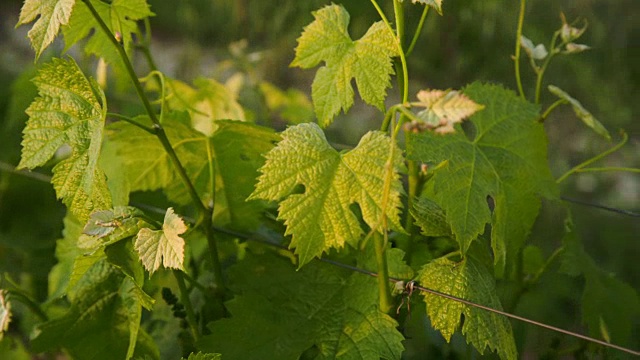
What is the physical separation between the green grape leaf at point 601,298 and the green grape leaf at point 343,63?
0.35 meters

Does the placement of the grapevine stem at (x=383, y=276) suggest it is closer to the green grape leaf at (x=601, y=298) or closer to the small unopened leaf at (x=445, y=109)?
the small unopened leaf at (x=445, y=109)

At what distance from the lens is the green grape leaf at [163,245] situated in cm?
75

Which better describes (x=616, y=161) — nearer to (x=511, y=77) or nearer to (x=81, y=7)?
(x=511, y=77)

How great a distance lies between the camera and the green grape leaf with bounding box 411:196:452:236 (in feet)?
2.72

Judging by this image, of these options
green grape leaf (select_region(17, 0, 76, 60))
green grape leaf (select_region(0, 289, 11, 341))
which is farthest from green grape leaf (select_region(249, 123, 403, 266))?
green grape leaf (select_region(0, 289, 11, 341))

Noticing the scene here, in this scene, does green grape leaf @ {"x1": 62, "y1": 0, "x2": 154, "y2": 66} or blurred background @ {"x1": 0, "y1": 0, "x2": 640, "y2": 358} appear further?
blurred background @ {"x1": 0, "y1": 0, "x2": 640, "y2": 358}

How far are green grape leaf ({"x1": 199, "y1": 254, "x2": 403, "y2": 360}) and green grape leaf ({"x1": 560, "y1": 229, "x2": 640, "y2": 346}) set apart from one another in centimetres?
29

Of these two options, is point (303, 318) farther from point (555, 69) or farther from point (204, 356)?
point (555, 69)

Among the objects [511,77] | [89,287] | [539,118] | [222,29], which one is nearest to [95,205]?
[89,287]

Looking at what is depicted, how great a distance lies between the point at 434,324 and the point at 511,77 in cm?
199

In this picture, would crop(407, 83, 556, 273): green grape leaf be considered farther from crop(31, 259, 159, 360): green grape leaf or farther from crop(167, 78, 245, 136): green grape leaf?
crop(167, 78, 245, 136): green grape leaf

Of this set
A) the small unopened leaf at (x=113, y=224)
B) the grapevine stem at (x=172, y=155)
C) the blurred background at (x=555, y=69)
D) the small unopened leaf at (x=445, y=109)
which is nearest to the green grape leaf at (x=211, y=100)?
the grapevine stem at (x=172, y=155)

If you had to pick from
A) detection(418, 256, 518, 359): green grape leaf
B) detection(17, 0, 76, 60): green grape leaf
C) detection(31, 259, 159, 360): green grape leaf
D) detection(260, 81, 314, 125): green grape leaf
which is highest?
detection(17, 0, 76, 60): green grape leaf

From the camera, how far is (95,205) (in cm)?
80
